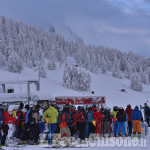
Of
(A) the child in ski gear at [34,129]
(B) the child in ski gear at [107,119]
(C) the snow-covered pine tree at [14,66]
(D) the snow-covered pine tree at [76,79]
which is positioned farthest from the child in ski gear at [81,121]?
(C) the snow-covered pine tree at [14,66]

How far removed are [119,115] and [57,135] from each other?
12.3 ft

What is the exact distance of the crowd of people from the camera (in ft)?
36.2

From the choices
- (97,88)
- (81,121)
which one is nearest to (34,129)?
(81,121)

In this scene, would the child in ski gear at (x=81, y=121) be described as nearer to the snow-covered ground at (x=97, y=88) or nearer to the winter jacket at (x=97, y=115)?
the winter jacket at (x=97, y=115)

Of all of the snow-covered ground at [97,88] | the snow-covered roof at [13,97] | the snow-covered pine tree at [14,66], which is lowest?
the snow-covered roof at [13,97]

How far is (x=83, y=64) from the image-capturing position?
126250mm

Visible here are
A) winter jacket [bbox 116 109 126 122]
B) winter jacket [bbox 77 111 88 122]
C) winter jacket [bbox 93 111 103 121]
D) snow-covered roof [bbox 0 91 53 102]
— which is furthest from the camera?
snow-covered roof [bbox 0 91 53 102]

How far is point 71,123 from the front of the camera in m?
11.2

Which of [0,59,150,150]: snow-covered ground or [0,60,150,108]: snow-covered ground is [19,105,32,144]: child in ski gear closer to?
[0,59,150,150]: snow-covered ground

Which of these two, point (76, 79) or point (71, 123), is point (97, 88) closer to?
point (76, 79)

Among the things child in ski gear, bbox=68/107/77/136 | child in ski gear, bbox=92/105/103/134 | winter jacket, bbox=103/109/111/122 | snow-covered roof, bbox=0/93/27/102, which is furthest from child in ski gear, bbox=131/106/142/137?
snow-covered roof, bbox=0/93/27/102

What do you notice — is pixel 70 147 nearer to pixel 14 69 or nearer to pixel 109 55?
pixel 14 69

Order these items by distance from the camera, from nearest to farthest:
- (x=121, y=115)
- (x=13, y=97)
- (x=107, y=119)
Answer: (x=121, y=115) < (x=107, y=119) < (x=13, y=97)

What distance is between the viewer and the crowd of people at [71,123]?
11.0 m
